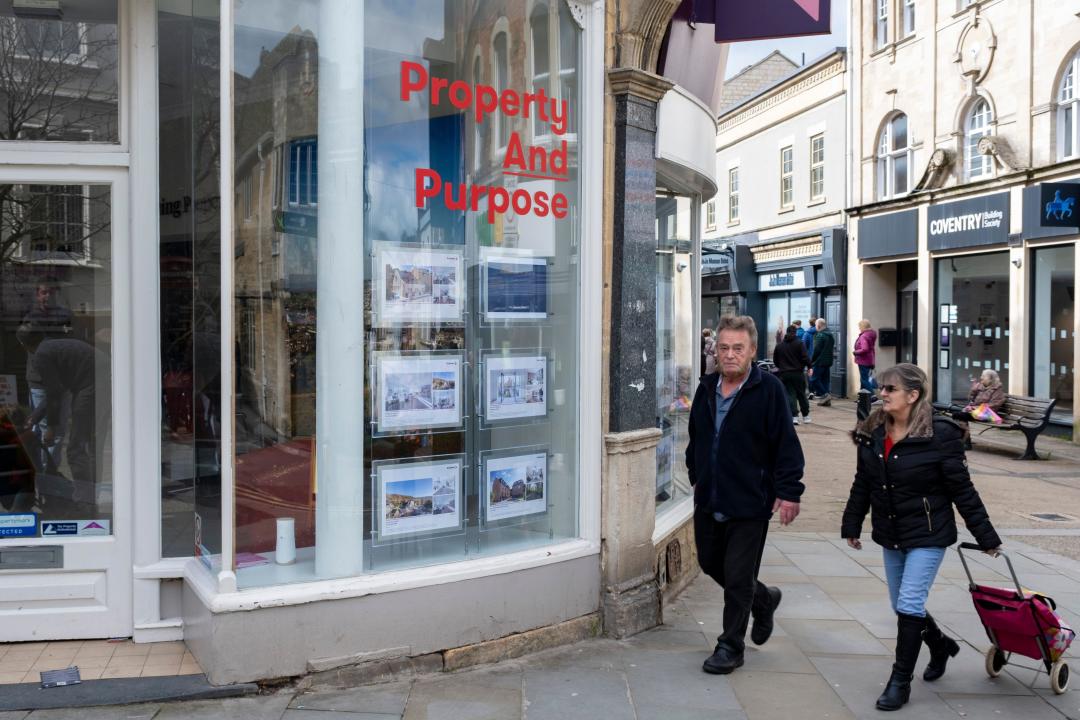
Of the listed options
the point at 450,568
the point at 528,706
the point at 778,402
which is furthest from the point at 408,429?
the point at 778,402

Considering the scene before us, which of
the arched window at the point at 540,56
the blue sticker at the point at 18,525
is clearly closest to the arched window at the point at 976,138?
the arched window at the point at 540,56

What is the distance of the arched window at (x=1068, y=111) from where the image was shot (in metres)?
16.7

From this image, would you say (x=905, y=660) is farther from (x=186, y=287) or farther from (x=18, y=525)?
(x=18, y=525)

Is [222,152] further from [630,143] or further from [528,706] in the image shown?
[528,706]

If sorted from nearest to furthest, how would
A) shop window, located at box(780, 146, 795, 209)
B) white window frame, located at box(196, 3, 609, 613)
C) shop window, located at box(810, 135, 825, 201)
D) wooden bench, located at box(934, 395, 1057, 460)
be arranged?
white window frame, located at box(196, 3, 609, 613), wooden bench, located at box(934, 395, 1057, 460), shop window, located at box(810, 135, 825, 201), shop window, located at box(780, 146, 795, 209)

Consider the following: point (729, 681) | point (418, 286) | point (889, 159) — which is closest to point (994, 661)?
point (729, 681)

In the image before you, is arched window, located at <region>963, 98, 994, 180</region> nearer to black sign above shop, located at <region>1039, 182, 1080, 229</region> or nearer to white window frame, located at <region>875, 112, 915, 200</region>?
white window frame, located at <region>875, 112, 915, 200</region>

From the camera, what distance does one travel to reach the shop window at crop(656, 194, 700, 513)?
6.84m

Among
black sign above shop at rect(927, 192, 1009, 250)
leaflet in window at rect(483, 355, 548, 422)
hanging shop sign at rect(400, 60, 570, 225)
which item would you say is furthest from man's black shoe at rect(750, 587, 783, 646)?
black sign above shop at rect(927, 192, 1009, 250)

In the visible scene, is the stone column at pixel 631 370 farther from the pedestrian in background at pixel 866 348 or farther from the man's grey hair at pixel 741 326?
the pedestrian in background at pixel 866 348

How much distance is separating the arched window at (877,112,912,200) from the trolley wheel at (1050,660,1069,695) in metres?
18.3

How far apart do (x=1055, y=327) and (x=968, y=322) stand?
2627 millimetres

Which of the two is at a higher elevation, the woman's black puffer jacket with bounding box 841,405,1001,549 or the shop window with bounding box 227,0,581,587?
the shop window with bounding box 227,0,581,587

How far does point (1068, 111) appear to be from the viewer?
1700 cm
